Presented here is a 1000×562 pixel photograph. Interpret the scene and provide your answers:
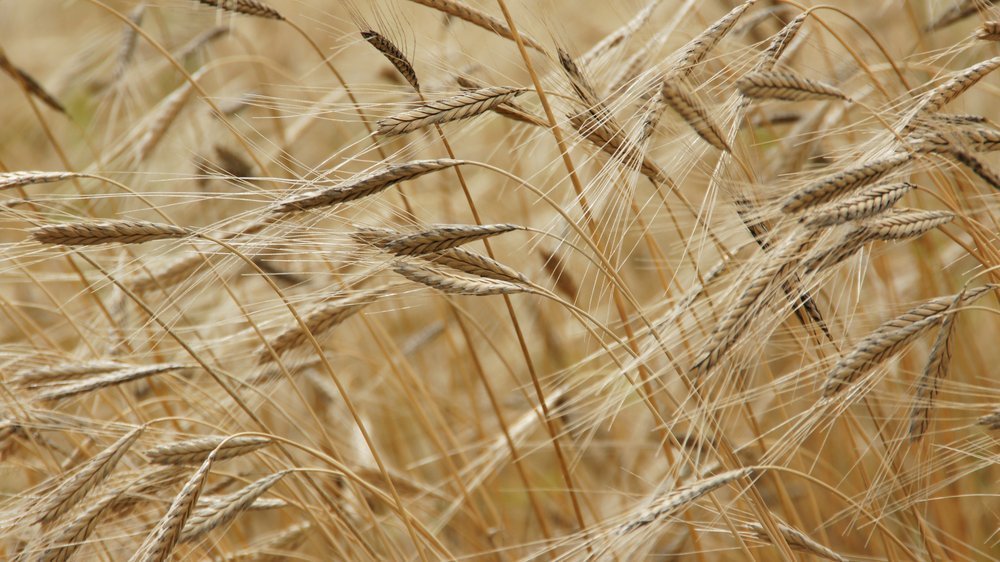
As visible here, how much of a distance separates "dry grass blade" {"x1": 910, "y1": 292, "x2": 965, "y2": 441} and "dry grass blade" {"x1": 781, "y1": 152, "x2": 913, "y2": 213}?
231 mm

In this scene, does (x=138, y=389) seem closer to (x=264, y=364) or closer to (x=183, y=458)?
(x=264, y=364)

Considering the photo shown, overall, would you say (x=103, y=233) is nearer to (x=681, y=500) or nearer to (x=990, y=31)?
(x=681, y=500)

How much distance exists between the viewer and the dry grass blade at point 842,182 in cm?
103

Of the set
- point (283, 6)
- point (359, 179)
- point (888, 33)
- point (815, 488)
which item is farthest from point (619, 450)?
point (283, 6)

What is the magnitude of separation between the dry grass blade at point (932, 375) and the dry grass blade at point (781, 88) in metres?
0.38

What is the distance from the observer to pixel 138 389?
2.04 metres

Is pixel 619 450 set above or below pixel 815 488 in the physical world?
above

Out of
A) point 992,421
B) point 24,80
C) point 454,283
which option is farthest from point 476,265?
point 24,80

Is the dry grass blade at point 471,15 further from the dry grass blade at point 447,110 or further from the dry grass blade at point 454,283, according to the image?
the dry grass blade at point 454,283

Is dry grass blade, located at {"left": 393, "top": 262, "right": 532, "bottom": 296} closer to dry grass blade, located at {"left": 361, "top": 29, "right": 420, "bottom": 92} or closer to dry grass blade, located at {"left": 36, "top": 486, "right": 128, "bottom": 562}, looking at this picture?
dry grass blade, located at {"left": 361, "top": 29, "right": 420, "bottom": 92}

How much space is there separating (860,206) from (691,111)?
0.88ft

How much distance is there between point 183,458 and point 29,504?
1.21ft

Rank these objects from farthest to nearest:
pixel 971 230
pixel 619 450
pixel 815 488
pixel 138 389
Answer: pixel 619 450 < pixel 815 488 < pixel 138 389 < pixel 971 230

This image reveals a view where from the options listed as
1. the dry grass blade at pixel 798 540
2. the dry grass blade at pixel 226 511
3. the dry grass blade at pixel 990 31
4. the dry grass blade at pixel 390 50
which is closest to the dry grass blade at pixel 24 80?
the dry grass blade at pixel 390 50
